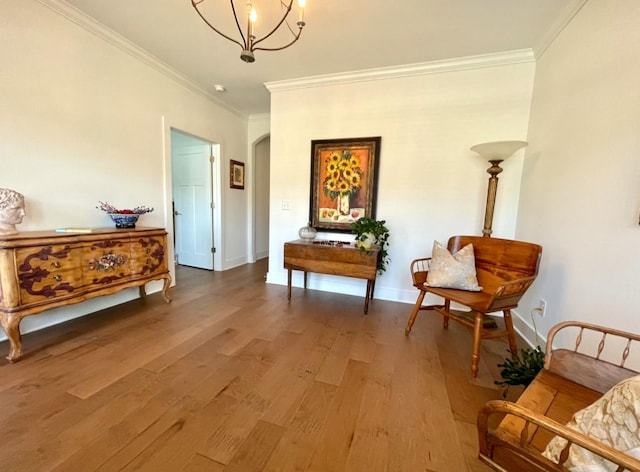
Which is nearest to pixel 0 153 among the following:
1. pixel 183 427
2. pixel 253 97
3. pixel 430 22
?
pixel 183 427

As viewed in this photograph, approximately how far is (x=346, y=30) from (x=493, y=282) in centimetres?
239

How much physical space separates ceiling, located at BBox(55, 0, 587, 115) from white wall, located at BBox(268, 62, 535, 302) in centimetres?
26

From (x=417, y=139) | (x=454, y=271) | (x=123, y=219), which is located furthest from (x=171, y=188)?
(x=454, y=271)

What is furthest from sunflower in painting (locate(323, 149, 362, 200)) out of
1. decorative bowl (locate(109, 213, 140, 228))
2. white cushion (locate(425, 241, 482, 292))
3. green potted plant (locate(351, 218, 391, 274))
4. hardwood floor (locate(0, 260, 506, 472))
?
decorative bowl (locate(109, 213, 140, 228))

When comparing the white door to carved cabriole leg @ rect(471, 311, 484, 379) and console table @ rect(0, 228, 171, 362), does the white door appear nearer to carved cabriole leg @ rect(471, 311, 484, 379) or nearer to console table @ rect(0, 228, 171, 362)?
console table @ rect(0, 228, 171, 362)

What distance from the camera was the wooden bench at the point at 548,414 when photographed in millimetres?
627

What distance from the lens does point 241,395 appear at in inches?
57.7

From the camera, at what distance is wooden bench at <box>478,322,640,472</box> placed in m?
0.63

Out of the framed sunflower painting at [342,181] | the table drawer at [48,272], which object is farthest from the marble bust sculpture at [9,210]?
the framed sunflower painting at [342,181]

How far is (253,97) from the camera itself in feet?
11.9

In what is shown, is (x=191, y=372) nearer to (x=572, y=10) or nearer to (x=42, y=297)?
(x=42, y=297)

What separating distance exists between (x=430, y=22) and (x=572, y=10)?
36.5 inches

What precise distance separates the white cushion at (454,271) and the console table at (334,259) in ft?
1.97

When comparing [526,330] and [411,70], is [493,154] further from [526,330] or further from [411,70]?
[526,330]
